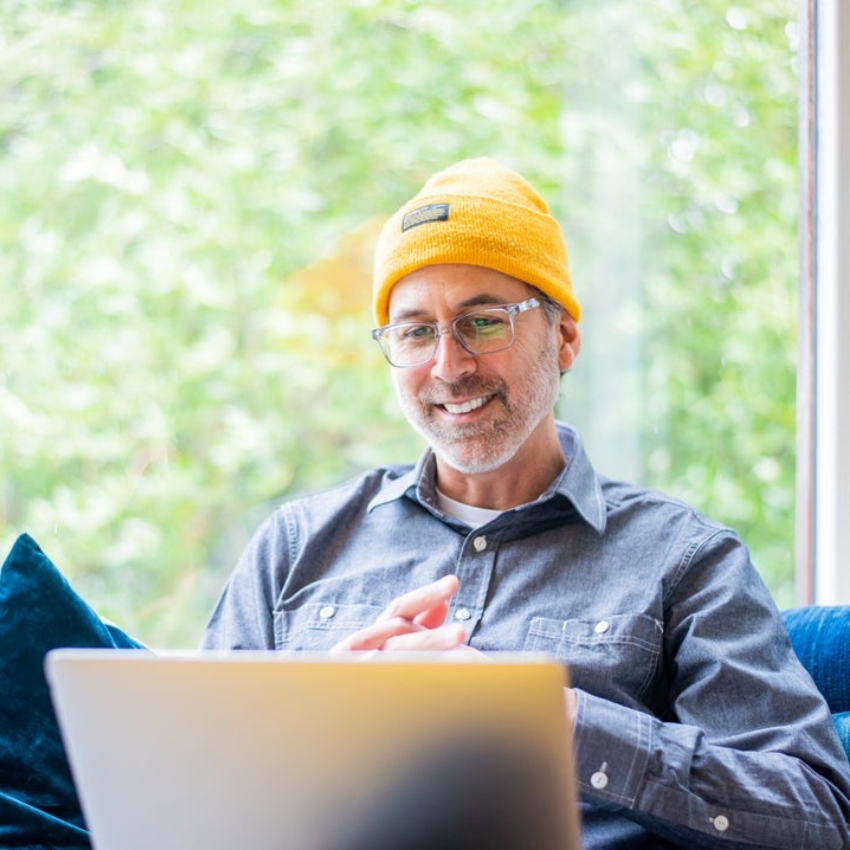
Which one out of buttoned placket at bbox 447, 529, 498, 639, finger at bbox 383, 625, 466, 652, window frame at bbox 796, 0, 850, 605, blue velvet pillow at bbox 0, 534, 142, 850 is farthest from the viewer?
window frame at bbox 796, 0, 850, 605

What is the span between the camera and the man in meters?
1.34

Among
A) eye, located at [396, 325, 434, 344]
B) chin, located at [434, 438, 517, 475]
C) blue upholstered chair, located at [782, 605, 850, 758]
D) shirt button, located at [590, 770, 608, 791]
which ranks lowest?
shirt button, located at [590, 770, 608, 791]

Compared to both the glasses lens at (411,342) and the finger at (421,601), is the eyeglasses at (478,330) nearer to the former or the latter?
the glasses lens at (411,342)

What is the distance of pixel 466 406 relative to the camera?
5.68ft

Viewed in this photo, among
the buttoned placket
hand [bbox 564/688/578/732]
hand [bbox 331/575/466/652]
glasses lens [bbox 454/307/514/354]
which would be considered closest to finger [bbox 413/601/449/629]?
hand [bbox 331/575/466/652]

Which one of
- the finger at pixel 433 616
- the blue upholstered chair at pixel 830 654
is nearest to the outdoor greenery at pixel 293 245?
the blue upholstered chair at pixel 830 654

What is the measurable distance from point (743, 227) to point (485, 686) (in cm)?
200

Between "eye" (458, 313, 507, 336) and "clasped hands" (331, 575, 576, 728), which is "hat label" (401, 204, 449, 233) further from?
"clasped hands" (331, 575, 576, 728)

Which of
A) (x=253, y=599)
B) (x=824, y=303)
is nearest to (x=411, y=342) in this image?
(x=253, y=599)

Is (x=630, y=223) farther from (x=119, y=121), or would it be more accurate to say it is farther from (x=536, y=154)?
(x=119, y=121)

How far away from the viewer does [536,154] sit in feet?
8.71

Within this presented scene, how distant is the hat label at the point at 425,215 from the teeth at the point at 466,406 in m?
0.28

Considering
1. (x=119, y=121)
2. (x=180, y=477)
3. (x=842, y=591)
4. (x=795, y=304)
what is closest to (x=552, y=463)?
(x=842, y=591)

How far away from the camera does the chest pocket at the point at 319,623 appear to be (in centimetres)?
169
